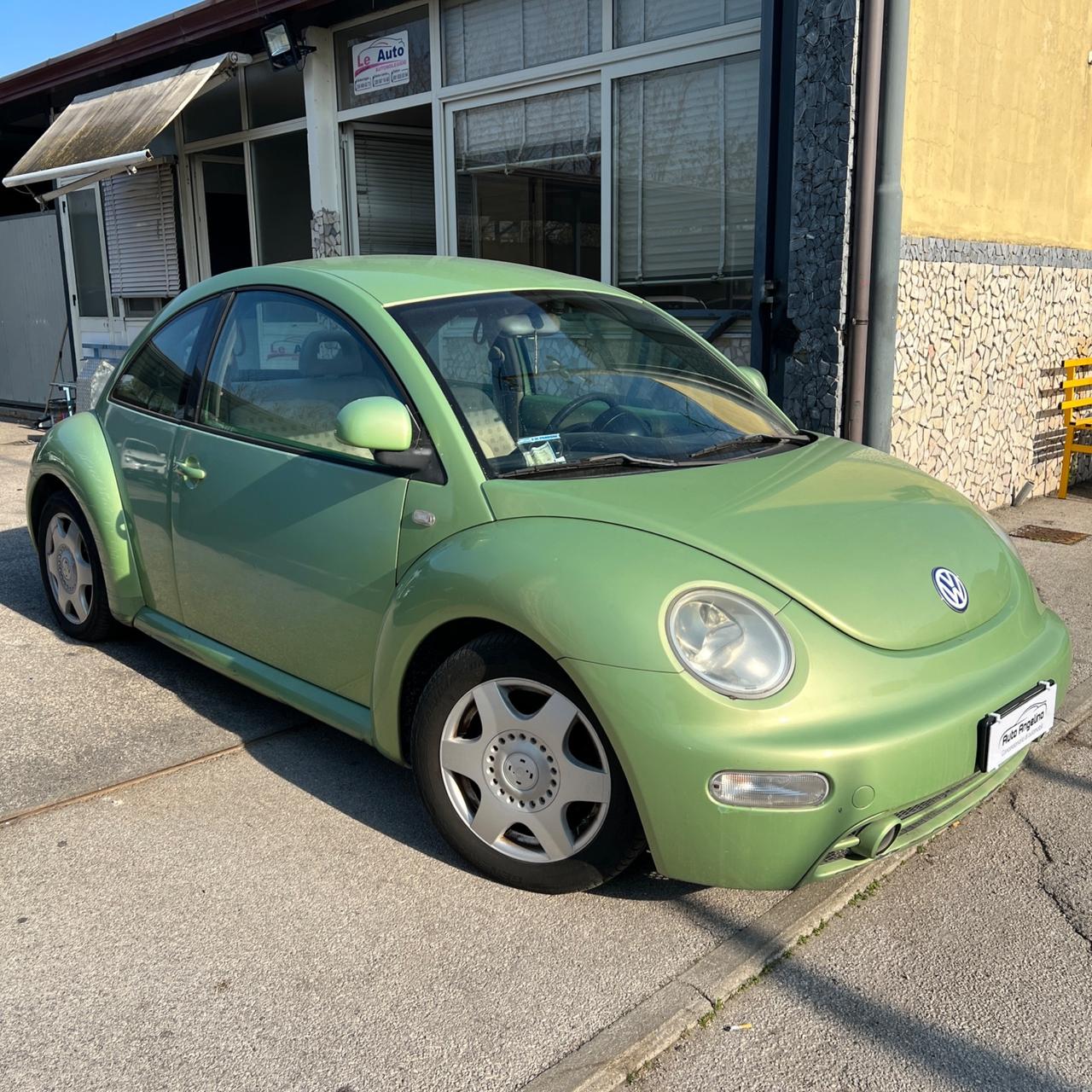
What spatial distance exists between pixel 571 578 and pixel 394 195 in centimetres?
817

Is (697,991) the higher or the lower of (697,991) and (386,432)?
the lower

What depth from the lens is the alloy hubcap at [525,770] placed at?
263 centimetres

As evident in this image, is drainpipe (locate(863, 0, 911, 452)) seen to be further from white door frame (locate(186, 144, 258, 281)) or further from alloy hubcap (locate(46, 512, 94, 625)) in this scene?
white door frame (locate(186, 144, 258, 281))

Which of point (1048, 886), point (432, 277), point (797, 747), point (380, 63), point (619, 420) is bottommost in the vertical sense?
point (1048, 886)

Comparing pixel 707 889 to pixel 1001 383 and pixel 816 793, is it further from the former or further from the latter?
pixel 1001 383

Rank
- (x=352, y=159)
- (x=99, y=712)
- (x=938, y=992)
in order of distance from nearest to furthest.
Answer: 1. (x=938, y=992)
2. (x=99, y=712)
3. (x=352, y=159)

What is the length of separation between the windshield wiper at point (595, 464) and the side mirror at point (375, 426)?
297 mm

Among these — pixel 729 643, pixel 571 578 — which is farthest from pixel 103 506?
pixel 729 643

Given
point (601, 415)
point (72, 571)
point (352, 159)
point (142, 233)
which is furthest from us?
point (142, 233)

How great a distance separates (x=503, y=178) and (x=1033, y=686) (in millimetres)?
6993

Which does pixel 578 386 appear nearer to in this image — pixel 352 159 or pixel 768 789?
pixel 768 789

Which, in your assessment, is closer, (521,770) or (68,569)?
(521,770)

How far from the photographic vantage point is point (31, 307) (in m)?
13.8

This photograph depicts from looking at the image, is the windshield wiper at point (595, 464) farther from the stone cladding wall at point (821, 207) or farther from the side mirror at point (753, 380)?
the stone cladding wall at point (821, 207)
